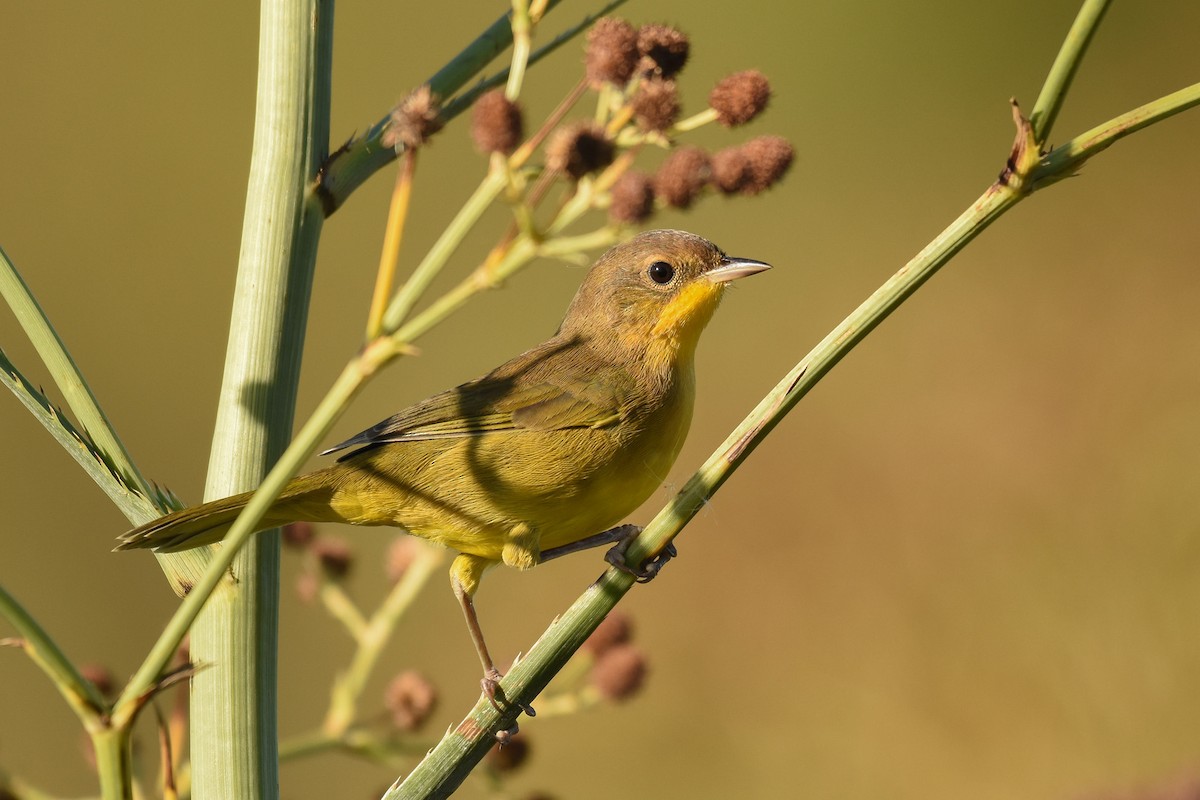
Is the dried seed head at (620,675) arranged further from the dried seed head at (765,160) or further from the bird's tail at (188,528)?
the dried seed head at (765,160)

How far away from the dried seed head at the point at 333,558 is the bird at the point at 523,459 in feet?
0.45

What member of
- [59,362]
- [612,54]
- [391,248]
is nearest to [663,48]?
[612,54]

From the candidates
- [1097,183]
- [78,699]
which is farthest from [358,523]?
[1097,183]

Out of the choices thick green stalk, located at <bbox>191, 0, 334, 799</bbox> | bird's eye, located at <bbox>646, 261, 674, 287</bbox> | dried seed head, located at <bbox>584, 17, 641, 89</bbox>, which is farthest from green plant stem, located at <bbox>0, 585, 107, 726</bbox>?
bird's eye, located at <bbox>646, 261, 674, 287</bbox>

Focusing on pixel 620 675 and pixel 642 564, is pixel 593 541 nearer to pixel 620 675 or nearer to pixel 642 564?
pixel 620 675

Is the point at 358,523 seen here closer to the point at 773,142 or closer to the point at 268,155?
the point at 268,155

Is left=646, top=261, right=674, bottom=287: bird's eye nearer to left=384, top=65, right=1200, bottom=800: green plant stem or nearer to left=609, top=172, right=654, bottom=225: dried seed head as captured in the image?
left=384, top=65, right=1200, bottom=800: green plant stem

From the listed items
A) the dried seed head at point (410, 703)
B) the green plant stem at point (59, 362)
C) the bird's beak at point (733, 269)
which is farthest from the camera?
the bird's beak at point (733, 269)

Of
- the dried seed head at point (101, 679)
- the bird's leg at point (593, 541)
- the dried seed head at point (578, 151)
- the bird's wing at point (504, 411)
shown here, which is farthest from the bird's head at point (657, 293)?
the dried seed head at point (578, 151)

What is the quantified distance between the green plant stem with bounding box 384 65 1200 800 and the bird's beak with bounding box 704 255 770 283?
1.71 metres

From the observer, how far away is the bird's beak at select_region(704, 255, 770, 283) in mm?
3281

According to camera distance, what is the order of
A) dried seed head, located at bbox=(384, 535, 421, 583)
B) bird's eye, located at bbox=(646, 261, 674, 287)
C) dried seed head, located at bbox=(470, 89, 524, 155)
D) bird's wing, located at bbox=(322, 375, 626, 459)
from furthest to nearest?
bird's eye, located at bbox=(646, 261, 674, 287) → bird's wing, located at bbox=(322, 375, 626, 459) → dried seed head, located at bbox=(384, 535, 421, 583) → dried seed head, located at bbox=(470, 89, 524, 155)

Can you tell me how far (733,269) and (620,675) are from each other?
1.36 meters

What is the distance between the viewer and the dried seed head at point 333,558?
2580mm
